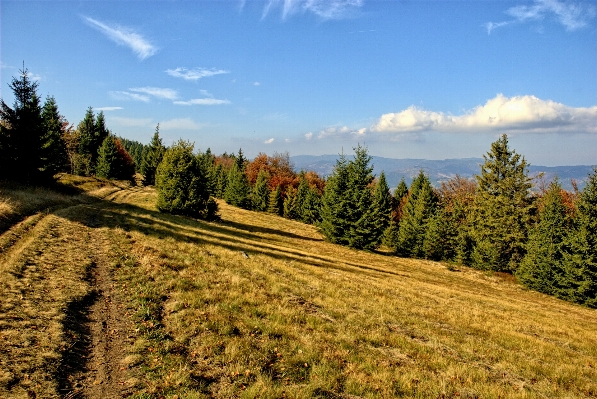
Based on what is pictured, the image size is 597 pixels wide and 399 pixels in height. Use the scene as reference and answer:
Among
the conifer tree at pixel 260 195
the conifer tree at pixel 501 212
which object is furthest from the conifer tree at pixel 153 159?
the conifer tree at pixel 501 212

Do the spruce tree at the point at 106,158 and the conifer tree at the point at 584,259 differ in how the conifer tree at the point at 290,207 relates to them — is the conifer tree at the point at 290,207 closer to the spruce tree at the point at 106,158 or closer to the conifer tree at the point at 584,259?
the spruce tree at the point at 106,158

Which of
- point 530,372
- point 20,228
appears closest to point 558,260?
point 530,372

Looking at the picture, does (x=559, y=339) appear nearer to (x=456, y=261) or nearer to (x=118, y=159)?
(x=456, y=261)

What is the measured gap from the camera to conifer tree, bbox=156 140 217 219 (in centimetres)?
3722

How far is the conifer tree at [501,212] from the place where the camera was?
46.7 metres

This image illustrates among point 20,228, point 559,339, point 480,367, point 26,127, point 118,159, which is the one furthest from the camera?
point 118,159

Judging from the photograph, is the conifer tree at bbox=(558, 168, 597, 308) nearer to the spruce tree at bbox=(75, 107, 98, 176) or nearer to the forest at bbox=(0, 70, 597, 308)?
the forest at bbox=(0, 70, 597, 308)

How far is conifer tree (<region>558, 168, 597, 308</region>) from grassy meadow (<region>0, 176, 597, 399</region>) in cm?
1795

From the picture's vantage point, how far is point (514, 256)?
153ft

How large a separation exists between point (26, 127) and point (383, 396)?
44280 mm

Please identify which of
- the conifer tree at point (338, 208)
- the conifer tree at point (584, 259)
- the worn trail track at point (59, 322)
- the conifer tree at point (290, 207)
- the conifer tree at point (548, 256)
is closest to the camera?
the worn trail track at point (59, 322)

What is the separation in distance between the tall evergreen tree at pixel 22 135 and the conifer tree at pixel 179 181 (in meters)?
13.5

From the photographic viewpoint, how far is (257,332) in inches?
415

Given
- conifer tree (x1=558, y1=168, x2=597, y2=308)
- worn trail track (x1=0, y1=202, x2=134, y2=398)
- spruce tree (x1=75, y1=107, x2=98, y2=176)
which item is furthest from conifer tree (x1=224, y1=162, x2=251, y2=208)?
worn trail track (x1=0, y1=202, x2=134, y2=398)
